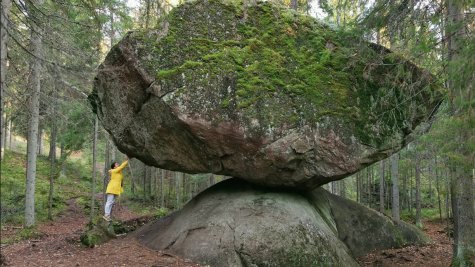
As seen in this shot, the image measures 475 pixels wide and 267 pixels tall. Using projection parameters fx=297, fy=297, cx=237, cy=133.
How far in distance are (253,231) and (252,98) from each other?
9.77 ft

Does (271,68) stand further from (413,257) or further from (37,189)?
(37,189)

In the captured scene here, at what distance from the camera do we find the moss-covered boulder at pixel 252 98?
266 inches

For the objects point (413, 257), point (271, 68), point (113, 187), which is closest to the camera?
point (271, 68)

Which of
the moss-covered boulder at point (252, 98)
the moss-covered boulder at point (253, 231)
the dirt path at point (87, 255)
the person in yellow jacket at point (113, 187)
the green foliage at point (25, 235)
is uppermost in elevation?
the moss-covered boulder at point (252, 98)

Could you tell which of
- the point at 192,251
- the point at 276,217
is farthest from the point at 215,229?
the point at 276,217

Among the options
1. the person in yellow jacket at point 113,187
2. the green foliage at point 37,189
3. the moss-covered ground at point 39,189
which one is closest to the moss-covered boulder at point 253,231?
the person in yellow jacket at point 113,187

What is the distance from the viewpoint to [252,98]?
6918 mm

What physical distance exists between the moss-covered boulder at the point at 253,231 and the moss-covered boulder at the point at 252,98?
0.68m

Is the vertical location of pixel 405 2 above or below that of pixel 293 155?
above

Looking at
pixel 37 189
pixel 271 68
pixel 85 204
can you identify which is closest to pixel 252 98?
pixel 271 68

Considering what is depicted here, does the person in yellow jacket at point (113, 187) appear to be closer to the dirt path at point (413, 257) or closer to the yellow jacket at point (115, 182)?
the yellow jacket at point (115, 182)

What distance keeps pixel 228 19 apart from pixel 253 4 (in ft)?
3.20

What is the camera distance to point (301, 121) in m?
6.94

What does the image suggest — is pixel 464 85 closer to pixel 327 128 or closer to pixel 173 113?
pixel 327 128
